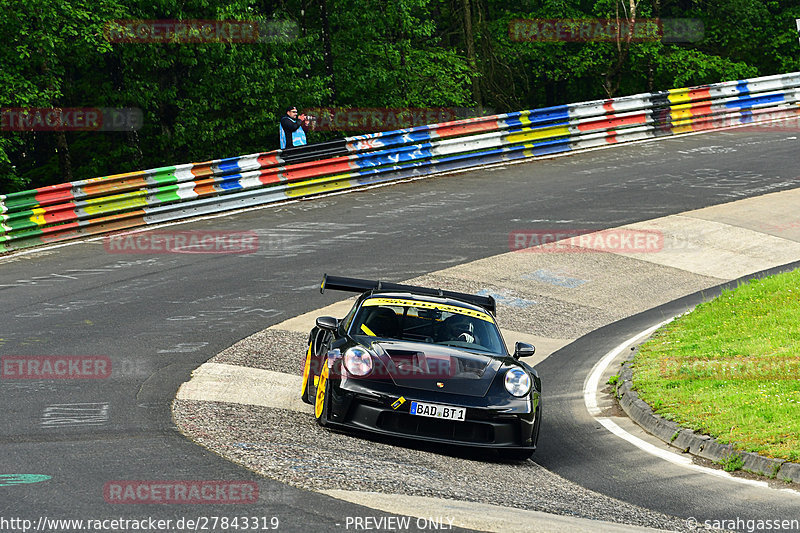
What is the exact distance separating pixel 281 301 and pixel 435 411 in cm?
701

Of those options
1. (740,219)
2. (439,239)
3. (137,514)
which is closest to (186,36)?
(439,239)

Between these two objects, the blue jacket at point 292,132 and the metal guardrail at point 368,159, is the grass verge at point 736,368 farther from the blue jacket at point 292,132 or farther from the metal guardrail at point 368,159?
the blue jacket at point 292,132

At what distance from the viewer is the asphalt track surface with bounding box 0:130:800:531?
7371 millimetres

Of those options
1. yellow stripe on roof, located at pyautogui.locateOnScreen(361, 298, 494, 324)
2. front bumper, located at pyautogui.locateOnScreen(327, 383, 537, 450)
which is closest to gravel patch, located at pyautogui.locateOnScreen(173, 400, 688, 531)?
front bumper, located at pyautogui.locateOnScreen(327, 383, 537, 450)

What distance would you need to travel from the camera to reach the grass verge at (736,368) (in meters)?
9.73

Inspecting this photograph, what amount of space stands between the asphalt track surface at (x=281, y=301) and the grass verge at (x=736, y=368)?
2.83 ft

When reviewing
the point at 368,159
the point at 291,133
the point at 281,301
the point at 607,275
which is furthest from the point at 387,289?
the point at 368,159

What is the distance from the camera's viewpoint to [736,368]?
38.8ft

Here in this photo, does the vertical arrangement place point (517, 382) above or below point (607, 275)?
above

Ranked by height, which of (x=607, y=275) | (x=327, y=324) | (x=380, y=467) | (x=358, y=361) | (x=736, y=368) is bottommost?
(x=736, y=368)

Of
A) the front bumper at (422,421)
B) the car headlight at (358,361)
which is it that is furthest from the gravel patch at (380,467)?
the car headlight at (358,361)

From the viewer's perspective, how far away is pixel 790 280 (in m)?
15.9

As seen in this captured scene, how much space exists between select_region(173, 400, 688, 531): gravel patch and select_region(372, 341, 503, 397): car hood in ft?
1.92

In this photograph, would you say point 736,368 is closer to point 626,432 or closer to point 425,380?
point 626,432
